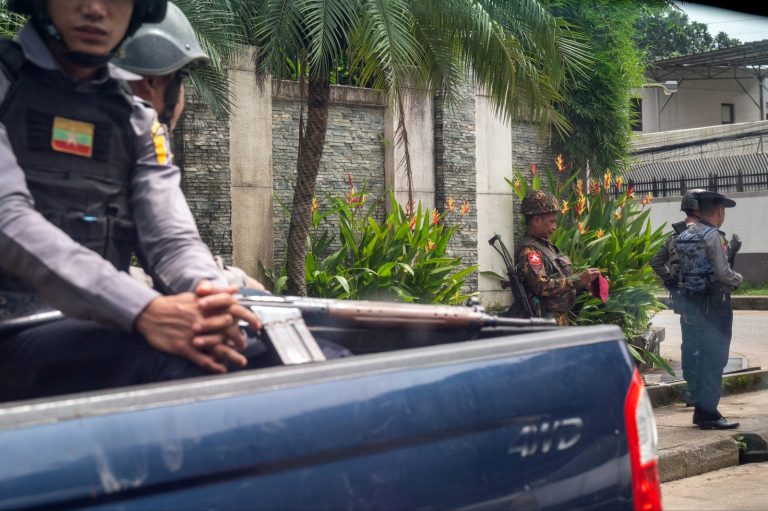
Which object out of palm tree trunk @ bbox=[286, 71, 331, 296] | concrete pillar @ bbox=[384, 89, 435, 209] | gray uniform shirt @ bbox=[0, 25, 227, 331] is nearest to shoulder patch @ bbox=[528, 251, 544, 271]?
palm tree trunk @ bbox=[286, 71, 331, 296]

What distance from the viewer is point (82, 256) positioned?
2246mm

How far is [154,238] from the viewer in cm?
263

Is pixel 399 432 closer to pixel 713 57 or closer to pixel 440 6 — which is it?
pixel 440 6

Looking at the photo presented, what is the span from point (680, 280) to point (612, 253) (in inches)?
133

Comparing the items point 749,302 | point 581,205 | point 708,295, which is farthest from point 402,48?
point 749,302

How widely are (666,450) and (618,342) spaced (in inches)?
210

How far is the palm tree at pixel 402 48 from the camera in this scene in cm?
860

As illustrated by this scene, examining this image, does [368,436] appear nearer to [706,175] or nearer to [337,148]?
[337,148]

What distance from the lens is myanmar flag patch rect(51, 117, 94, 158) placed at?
2.51 m

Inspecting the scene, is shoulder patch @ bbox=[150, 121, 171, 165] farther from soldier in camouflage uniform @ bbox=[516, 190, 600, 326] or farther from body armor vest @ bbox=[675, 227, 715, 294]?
body armor vest @ bbox=[675, 227, 715, 294]

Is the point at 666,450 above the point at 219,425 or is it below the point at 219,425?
below

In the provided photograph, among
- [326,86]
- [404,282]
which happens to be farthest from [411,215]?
[326,86]

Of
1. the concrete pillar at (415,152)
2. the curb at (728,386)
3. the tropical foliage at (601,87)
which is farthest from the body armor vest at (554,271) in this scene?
the tropical foliage at (601,87)

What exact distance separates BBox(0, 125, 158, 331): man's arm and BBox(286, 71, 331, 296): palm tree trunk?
23.8 feet
